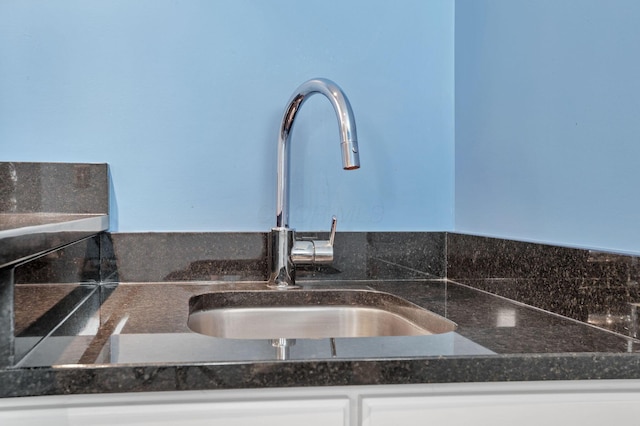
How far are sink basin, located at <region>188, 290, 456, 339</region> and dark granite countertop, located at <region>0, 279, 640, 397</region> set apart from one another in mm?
271

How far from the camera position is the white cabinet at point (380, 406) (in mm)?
530

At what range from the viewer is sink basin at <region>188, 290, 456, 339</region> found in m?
0.96

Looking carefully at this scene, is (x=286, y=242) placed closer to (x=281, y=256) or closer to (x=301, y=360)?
(x=281, y=256)

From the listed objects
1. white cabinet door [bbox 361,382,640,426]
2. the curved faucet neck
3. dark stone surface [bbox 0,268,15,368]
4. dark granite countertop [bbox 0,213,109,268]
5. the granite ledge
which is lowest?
white cabinet door [bbox 361,382,640,426]

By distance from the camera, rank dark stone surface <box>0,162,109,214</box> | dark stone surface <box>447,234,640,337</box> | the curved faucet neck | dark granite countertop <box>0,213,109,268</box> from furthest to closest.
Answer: dark stone surface <box>0,162,109,214</box> → the curved faucet neck → dark stone surface <box>447,234,640,337</box> → dark granite countertop <box>0,213,109,268</box>

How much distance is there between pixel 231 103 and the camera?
3.59 ft

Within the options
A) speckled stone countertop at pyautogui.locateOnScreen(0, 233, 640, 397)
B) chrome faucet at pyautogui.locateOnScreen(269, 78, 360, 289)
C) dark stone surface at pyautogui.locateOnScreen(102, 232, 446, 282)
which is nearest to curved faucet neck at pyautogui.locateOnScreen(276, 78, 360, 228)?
chrome faucet at pyautogui.locateOnScreen(269, 78, 360, 289)

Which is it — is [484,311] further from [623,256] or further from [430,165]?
[430,165]

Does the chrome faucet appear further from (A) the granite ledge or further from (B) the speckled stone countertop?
(A) the granite ledge

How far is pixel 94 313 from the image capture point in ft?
2.53

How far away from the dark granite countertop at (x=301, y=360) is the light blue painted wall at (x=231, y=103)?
0.45 metres

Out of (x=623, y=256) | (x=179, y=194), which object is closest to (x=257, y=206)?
(x=179, y=194)

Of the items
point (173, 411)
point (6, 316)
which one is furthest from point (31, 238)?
point (173, 411)

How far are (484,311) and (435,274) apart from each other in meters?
0.34
